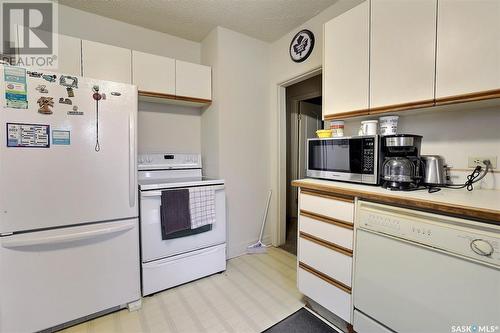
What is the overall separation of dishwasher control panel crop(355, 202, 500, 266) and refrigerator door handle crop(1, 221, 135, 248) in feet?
5.40

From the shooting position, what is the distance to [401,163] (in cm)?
126

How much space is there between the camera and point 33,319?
4.49 ft

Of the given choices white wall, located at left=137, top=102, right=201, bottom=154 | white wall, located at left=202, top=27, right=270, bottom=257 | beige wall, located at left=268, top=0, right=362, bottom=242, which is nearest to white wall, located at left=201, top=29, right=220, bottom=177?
white wall, located at left=202, top=27, right=270, bottom=257

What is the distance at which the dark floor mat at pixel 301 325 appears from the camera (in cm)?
147

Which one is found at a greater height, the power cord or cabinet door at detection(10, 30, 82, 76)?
cabinet door at detection(10, 30, 82, 76)

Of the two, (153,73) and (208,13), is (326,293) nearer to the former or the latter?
(153,73)

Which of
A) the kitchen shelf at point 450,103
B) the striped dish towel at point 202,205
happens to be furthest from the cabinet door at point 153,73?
the kitchen shelf at point 450,103

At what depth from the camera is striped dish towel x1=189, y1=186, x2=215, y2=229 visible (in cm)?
195

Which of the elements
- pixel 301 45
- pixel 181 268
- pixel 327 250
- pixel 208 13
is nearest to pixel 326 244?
pixel 327 250

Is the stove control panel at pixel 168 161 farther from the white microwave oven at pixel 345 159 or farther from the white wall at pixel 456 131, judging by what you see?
the white wall at pixel 456 131

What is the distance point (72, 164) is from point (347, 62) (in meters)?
2.03

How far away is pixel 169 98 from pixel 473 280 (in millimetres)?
2530

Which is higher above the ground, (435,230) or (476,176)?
(476,176)

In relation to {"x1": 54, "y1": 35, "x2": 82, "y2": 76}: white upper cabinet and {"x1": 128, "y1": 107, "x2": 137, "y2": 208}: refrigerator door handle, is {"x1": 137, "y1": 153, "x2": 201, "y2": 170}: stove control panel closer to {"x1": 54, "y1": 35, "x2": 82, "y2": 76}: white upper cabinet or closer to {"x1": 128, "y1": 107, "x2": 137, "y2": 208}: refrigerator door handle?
{"x1": 128, "y1": 107, "x2": 137, "y2": 208}: refrigerator door handle
